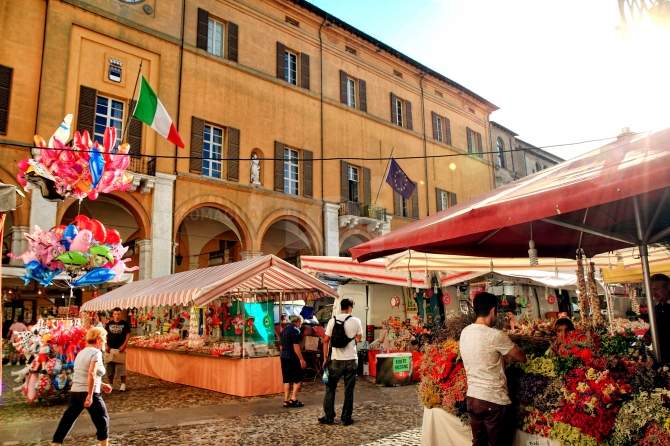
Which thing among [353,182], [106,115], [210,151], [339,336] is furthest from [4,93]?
[353,182]

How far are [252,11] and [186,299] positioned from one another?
14.1m

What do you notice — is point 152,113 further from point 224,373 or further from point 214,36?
point 214,36

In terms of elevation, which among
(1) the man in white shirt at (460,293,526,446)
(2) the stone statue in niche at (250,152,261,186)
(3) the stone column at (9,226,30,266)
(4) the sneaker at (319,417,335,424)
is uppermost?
(2) the stone statue in niche at (250,152,261,186)

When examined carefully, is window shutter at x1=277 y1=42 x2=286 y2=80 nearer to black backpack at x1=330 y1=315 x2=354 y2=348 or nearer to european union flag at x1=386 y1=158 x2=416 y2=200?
european union flag at x1=386 y1=158 x2=416 y2=200

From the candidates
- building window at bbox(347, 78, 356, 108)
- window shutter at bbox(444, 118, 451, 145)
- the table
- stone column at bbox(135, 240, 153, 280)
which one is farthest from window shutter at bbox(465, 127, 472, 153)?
the table

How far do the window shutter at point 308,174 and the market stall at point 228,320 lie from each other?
8.57m

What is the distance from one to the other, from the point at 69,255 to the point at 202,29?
11.7 metres

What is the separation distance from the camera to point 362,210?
21.3m

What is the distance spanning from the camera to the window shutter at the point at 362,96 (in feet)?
74.3

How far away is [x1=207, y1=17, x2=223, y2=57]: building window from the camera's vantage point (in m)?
18.1

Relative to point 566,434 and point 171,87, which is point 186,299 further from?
point 171,87

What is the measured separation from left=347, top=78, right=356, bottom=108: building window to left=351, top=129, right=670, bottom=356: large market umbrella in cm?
1794

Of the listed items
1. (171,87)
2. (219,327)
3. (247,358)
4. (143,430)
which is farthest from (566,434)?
(171,87)

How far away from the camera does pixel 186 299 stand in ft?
29.2
